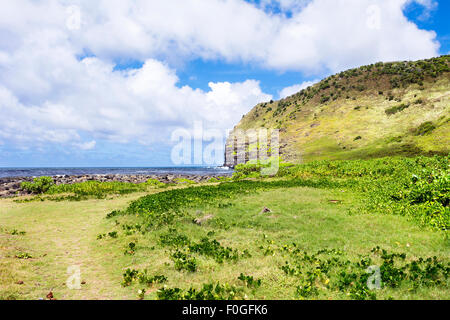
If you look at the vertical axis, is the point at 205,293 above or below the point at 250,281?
below

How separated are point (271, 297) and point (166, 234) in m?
8.47

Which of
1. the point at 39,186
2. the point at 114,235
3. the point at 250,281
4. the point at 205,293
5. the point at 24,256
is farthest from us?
the point at 39,186

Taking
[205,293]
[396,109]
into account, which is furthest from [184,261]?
[396,109]

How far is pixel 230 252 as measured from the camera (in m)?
12.2

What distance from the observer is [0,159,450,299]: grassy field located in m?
8.52

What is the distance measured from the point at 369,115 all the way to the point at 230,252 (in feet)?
347

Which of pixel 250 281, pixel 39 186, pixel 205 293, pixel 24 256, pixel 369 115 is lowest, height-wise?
pixel 24 256

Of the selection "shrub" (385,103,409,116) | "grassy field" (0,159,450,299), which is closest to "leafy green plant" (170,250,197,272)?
"grassy field" (0,159,450,299)

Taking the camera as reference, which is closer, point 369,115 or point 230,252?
point 230,252

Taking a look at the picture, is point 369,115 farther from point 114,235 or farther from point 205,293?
point 205,293

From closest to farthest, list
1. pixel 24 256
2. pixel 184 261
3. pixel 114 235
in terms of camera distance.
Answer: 1. pixel 184 261
2. pixel 24 256
3. pixel 114 235

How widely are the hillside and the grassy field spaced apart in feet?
118
